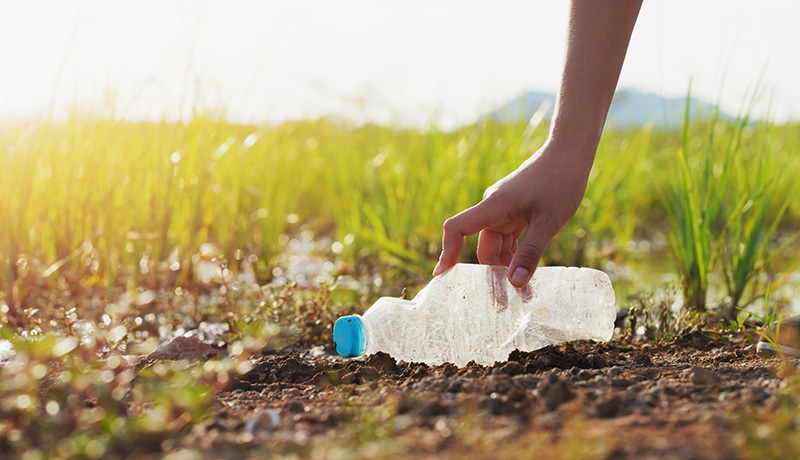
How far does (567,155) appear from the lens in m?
1.97

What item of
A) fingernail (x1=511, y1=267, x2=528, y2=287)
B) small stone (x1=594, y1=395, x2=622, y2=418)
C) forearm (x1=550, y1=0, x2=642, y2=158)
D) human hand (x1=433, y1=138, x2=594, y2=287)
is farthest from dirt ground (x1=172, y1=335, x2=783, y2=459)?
forearm (x1=550, y1=0, x2=642, y2=158)

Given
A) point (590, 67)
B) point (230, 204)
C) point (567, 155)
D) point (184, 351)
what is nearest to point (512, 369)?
point (567, 155)

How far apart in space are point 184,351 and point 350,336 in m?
0.66

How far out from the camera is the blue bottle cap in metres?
1.95

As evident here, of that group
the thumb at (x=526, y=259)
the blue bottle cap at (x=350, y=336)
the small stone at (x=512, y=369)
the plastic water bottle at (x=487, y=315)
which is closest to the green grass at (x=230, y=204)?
the plastic water bottle at (x=487, y=315)

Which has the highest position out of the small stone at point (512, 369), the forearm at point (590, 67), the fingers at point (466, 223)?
the forearm at point (590, 67)

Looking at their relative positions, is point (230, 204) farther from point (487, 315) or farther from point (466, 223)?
point (466, 223)

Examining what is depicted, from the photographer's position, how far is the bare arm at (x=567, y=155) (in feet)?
6.30

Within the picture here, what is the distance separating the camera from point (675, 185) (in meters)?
3.12

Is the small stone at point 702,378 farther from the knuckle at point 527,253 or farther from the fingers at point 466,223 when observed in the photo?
the fingers at point 466,223

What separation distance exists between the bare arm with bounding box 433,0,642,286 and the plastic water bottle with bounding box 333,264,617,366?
0.32 meters

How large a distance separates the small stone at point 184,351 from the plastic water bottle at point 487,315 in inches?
22.8

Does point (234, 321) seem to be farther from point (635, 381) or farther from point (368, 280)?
point (635, 381)

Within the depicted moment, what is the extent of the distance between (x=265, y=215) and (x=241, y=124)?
2.63 feet
